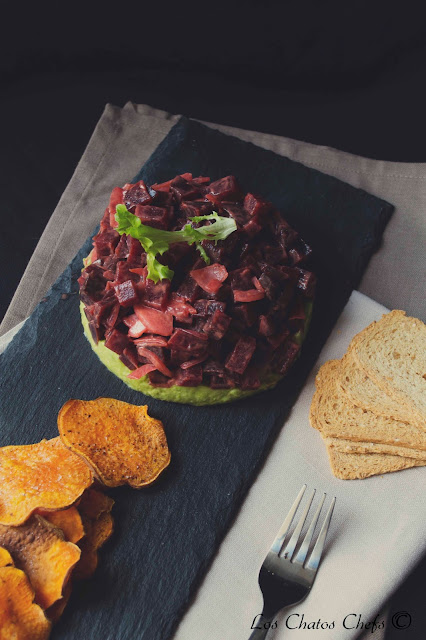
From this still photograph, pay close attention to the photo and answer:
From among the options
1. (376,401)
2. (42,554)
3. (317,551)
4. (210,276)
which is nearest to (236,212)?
(210,276)

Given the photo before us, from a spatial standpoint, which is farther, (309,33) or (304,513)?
(309,33)

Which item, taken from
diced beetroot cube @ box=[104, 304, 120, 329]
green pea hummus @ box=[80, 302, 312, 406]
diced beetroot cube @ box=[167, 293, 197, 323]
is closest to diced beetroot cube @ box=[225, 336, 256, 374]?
green pea hummus @ box=[80, 302, 312, 406]

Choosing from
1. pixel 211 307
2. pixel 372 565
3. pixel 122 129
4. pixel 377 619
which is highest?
pixel 122 129

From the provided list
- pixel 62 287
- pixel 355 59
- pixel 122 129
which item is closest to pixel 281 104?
pixel 355 59

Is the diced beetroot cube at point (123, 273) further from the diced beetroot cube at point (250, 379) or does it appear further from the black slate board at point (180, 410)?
the diced beetroot cube at point (250, 379)

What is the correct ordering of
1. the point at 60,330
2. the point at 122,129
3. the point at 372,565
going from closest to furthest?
the point at 372,565
the point at 60,330
the point at 122,129

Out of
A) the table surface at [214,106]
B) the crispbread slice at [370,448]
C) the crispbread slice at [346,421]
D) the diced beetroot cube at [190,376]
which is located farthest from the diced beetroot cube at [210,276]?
the table surface at [214,106]

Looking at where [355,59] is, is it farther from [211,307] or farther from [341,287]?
[211,307]

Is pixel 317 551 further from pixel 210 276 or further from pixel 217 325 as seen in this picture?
pixel 210 276

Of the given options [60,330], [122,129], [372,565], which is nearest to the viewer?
[372,565]
